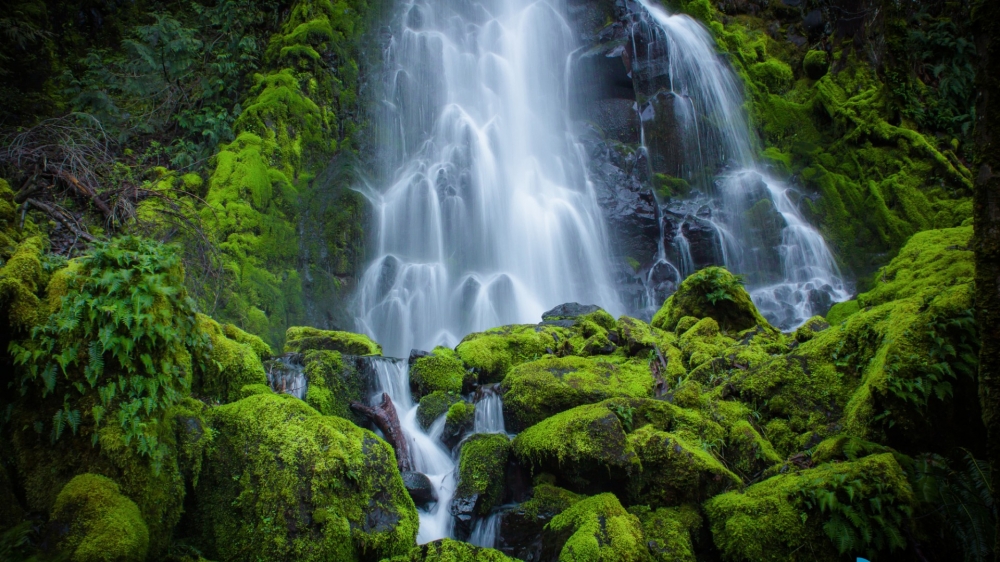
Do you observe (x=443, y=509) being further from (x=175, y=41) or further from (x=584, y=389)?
(x=175, y=41)

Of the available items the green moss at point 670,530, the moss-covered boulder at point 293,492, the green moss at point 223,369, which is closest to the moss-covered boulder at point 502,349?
the green moss at point 223,369

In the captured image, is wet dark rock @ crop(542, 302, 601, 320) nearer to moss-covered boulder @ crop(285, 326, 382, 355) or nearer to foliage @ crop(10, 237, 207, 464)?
moss-covered boulder @ crop(285, 326, 382, 355)

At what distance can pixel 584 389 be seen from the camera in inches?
256

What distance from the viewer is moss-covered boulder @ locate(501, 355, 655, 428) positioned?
6469mm

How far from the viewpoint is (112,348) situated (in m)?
4.00

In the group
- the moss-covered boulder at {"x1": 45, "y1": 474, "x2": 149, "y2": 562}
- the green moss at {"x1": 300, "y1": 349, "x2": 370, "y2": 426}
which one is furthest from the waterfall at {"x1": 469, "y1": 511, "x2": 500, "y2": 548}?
the moss-covered boulder at {"x1": 45, "y1": 474, "x2": 149, "y2": 562}

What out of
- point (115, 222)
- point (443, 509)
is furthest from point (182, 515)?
point (115, 222)

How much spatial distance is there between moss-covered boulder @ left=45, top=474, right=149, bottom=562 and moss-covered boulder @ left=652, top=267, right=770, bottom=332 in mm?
8372

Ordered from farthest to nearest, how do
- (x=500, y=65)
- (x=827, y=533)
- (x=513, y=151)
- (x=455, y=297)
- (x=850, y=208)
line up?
(x=500, y=65), (x=513, y=151), (x=850, y=208), (x=455, y=297), (x=827, y=533)

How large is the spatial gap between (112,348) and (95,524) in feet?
4.12

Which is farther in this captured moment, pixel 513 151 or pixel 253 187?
pixel 513 151

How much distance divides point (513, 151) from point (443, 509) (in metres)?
15.2

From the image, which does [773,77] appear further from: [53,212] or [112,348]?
[112,348]

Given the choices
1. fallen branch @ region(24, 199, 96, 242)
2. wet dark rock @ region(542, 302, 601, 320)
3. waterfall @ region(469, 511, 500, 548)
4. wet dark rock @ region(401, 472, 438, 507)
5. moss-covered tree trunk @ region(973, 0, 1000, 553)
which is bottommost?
waterfall @ region(469, 511, 500, 548)
